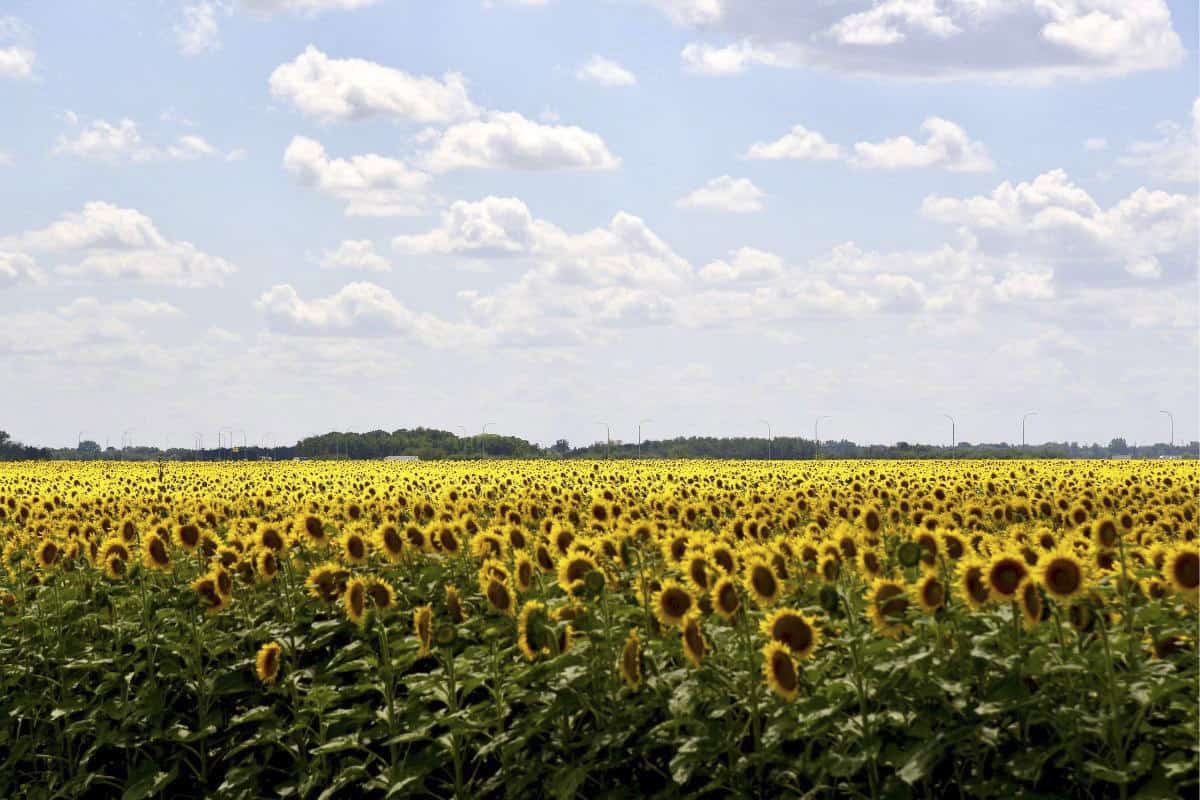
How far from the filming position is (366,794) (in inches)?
479

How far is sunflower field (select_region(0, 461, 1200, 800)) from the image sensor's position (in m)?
8.97

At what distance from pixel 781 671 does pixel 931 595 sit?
1097mm

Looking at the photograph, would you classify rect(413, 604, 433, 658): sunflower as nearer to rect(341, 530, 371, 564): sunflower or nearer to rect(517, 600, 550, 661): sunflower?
rect(517, 600, 550, 661): sunflower

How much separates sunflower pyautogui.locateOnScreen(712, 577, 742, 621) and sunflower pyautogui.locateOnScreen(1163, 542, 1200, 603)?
2894 millimetres

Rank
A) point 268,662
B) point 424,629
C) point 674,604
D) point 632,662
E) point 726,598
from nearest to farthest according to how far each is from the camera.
A: point 726,598
point 632,662
point 674,604
point 424,629
point 268,662

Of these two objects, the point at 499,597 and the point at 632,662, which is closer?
the point at 632,662

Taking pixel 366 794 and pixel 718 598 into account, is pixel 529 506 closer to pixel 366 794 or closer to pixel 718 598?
pixel 366 794

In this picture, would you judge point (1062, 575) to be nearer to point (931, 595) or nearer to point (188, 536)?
point (931, 595)

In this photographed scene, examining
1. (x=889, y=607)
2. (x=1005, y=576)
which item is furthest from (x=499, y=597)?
(x=1005, y=576)

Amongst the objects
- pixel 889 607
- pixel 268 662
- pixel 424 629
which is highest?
pixel 889 607

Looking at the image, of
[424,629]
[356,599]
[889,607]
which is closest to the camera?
[889,607]

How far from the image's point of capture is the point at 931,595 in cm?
913

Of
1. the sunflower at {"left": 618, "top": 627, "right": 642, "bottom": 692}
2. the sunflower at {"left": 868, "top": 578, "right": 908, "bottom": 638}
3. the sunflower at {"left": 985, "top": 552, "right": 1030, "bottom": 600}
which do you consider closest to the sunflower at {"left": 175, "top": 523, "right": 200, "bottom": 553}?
the sunflower at {"left": 618, "top": 627, "right": 642, "bottom": 692}

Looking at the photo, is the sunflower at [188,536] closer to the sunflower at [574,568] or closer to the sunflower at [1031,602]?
the sunflower at [574,568]
